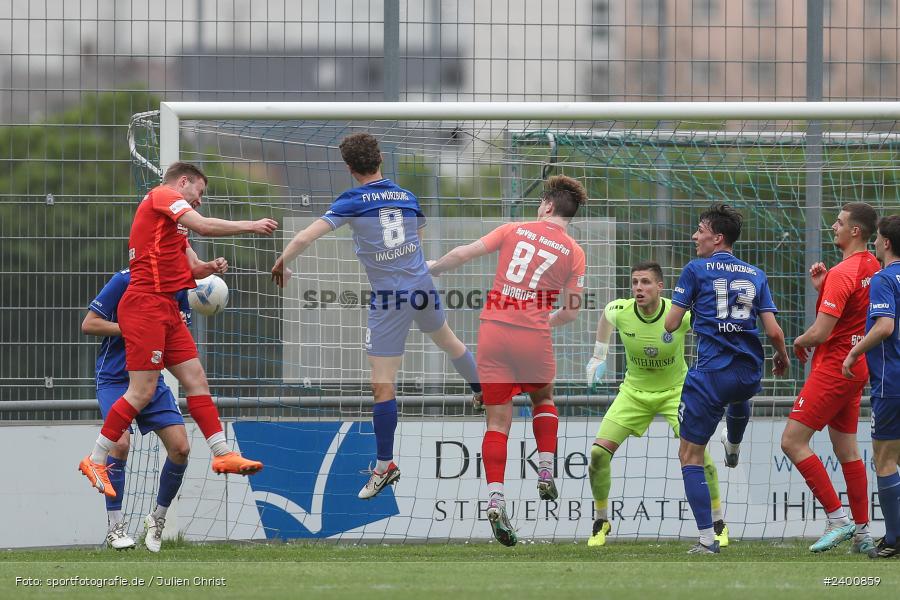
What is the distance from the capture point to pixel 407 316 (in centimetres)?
772

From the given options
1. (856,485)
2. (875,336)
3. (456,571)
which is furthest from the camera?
(856,485)

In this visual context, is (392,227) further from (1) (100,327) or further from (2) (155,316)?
(1) (100,327)

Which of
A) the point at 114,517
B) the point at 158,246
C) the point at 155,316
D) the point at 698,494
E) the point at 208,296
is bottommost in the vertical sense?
the point at 114,517

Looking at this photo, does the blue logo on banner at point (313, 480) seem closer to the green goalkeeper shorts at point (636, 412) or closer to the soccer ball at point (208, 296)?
the soccer ball at point (208, 296)

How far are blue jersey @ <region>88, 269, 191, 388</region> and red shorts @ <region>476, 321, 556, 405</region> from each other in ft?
6.13

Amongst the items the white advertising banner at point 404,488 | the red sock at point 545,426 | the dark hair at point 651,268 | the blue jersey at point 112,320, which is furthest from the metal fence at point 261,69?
the red sock at point 545,426

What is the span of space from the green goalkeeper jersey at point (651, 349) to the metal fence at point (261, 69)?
1.60 metres

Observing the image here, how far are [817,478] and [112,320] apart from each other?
4326 millimetres

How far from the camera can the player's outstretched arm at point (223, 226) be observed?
6.99 metres

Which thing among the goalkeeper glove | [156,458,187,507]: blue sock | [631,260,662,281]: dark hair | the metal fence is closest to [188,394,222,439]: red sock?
[156,458,187,507]: blue sock

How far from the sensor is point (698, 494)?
7480 mm

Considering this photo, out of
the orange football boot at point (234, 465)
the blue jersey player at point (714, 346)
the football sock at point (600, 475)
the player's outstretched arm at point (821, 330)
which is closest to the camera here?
the orange football boot at point (234, 465)

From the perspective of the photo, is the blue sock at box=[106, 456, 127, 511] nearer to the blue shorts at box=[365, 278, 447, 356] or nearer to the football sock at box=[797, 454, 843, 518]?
the blue shorts at box=[365, 278, 447, 356]

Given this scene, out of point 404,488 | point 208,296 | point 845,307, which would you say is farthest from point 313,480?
point 845,307
